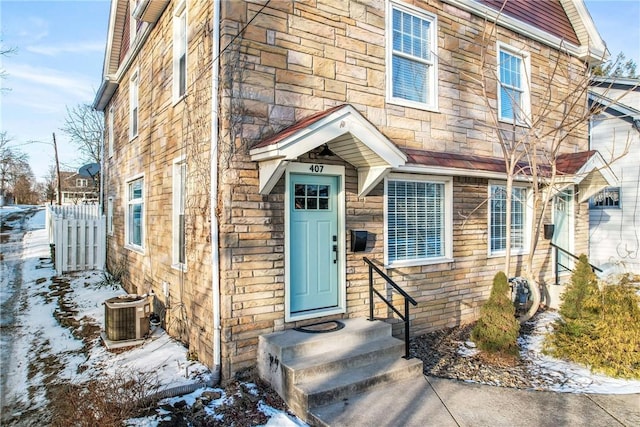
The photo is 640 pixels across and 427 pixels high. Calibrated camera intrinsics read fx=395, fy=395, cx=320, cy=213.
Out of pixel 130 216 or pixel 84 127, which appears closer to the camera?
pixel 130 216

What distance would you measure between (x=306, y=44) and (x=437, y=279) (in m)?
4.31

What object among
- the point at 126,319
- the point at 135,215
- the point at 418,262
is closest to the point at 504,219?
the point at 418,262

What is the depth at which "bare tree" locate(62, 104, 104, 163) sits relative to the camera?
24094mm

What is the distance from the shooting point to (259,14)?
4957 millimetres

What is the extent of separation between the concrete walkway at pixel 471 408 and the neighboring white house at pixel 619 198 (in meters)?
9.86

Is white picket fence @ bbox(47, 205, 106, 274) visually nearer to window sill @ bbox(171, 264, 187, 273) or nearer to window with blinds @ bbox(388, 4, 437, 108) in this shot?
window sill @ bbox(171, 264, 187, 273)

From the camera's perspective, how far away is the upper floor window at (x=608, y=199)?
1273 centimetres

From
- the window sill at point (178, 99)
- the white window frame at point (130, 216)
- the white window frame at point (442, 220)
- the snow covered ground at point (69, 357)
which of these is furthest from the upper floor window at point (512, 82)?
the white window frame at point (130, 216)

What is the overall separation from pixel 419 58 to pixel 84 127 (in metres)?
24.2

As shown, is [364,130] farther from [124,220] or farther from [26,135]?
[26,135]

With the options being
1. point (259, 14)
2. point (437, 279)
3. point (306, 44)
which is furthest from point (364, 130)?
point (437, 279)

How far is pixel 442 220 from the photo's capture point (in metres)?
7.01

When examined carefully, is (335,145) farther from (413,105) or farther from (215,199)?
(413,105)

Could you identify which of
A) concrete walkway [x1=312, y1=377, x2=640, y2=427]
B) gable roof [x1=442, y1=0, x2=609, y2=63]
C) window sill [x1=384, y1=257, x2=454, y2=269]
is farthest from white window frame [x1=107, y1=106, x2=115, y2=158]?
concrete walkway [x1=312, y1=377, x2=640, y2=427]
